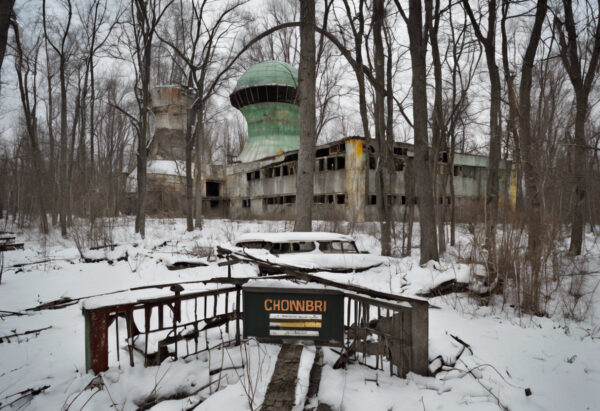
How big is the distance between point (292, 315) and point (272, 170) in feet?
75.6

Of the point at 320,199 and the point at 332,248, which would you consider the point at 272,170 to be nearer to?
the point at 320,199

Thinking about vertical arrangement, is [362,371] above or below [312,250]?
below

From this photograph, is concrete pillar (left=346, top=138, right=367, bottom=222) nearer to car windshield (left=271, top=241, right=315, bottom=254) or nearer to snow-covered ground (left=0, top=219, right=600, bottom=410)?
car windshield (left=271, top=241, right=315, bottom=254)

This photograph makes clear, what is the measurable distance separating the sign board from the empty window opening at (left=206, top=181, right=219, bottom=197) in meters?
29.2

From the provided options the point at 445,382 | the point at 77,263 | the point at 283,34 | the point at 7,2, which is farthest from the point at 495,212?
the point at 283,34

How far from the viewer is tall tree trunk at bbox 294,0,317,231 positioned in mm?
8891

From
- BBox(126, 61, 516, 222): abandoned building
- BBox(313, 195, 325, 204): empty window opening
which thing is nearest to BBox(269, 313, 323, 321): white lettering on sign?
BBox(126, 61, 516, 222): abandoned building

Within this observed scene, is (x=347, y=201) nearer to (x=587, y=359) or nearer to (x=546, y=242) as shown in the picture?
(x=546, y=242)

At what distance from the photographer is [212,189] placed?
32.1 meters

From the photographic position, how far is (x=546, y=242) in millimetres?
5461

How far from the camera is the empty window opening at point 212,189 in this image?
31.4 m

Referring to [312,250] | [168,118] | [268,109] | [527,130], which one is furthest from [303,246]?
[168,118]

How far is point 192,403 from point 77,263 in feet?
28.8

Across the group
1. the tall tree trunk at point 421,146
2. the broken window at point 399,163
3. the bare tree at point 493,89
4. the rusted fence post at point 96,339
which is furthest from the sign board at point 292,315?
the broken window at point 399,163
